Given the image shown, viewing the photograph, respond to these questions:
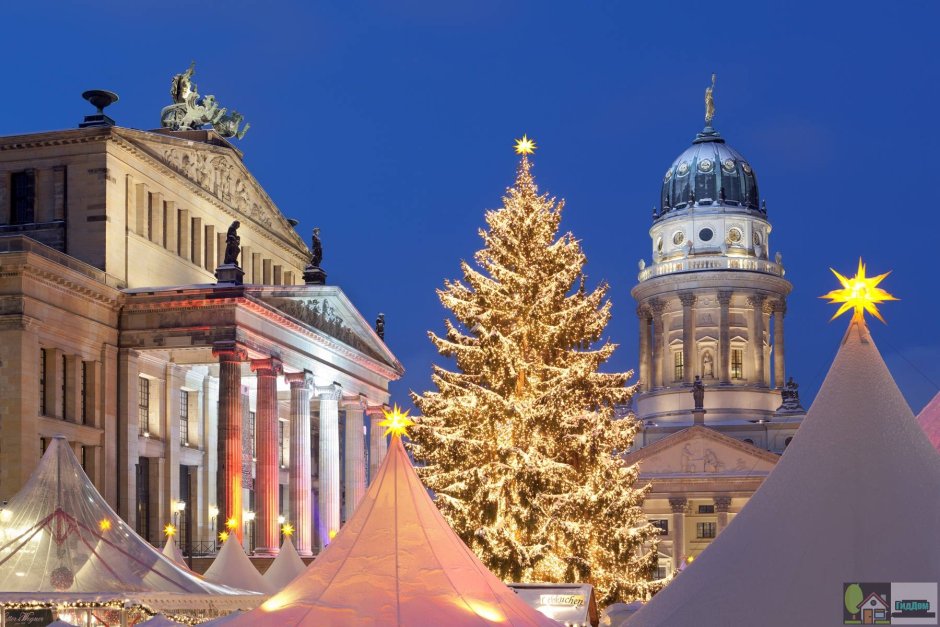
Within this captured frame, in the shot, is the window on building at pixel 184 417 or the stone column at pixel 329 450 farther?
the stone column at pixel 329 450

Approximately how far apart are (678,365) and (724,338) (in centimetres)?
515

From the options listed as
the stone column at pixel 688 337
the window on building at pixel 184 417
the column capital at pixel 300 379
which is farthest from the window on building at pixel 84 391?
the stone column at pixel 688 337

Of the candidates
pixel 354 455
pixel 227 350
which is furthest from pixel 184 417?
pixel 354 455

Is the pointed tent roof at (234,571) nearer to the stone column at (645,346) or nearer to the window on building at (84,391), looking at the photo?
the window on building at (84,391)

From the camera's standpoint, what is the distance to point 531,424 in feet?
102

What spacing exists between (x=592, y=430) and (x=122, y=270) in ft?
94.0

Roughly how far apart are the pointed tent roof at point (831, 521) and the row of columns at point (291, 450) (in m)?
39.0

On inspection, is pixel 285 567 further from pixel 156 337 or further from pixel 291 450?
pixel 291 450

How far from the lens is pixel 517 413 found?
102ft

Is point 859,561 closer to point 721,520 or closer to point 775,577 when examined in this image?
point 775,577

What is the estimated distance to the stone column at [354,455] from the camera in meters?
71.1

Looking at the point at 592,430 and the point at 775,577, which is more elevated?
the point at 592,430

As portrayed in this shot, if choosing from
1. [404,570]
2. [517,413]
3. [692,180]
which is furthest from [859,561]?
[692,180]

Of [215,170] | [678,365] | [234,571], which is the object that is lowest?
[234,571]
